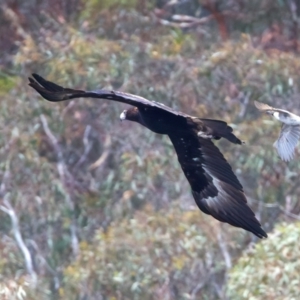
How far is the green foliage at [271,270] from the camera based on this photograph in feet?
29.1

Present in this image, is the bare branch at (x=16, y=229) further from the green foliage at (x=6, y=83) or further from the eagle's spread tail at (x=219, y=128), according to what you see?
the eagle's spread tail at (x=219, y=128)

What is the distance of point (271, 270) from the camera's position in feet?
29.7

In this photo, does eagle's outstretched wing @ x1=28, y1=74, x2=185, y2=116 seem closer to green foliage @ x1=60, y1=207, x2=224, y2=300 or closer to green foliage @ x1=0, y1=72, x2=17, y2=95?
green foliage @ x1=60, y1=207, x2=224, y2=300

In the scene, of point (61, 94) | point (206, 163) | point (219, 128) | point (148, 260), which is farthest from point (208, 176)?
point (148, 260)

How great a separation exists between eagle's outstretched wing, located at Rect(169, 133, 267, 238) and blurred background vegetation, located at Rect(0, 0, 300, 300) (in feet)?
9.24

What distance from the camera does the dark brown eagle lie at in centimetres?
627

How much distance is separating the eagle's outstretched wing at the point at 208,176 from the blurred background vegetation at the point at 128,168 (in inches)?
111

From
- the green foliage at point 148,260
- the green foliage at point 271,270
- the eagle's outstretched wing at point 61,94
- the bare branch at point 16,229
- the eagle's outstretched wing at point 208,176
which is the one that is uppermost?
the eagle's outstretched wing at point 61,94

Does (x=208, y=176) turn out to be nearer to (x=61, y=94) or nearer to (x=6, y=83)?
(x=61, y=94)

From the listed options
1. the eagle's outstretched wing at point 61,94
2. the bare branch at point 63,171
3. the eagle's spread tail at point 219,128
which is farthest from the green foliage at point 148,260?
the eagle's outstretched wing at point 61,94

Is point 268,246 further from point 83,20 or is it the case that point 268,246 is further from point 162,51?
point 83,20

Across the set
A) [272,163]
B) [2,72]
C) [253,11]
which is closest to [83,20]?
[2,72]

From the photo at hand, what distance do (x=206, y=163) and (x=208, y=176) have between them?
0.10 meters

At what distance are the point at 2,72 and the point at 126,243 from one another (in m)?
3.41
